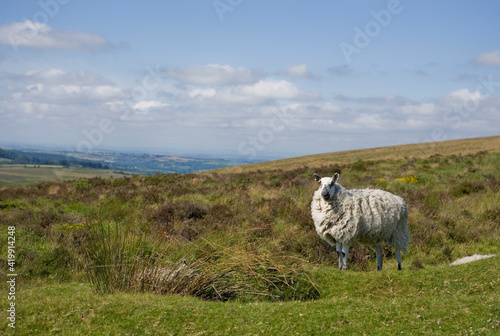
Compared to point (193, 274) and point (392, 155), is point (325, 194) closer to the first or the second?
point (193, 274)

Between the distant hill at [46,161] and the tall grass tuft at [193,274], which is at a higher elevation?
the distant hill at [46,161]

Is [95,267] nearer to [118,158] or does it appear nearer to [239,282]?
[239,282]

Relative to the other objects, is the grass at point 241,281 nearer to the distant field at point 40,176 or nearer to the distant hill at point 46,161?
the distant field at point 40,176

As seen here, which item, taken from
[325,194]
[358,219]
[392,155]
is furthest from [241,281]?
[392,155]

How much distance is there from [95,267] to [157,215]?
7461 mm

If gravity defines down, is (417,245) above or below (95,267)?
below

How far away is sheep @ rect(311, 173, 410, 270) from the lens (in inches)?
366

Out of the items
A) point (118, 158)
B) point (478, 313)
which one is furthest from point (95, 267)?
point (118, 158)

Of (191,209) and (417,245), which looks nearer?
(417,245)

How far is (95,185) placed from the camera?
2403cm

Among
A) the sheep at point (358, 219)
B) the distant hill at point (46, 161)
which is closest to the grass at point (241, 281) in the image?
the sheep at point (358, 219)

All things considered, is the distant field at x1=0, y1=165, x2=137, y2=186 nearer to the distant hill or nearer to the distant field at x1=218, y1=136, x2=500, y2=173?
the distant field at x1=218, y1=136, x2=500, y2=173

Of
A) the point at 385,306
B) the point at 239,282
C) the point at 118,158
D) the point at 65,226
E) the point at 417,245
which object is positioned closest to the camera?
the point at 385,306

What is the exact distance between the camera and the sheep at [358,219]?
9.30 m
